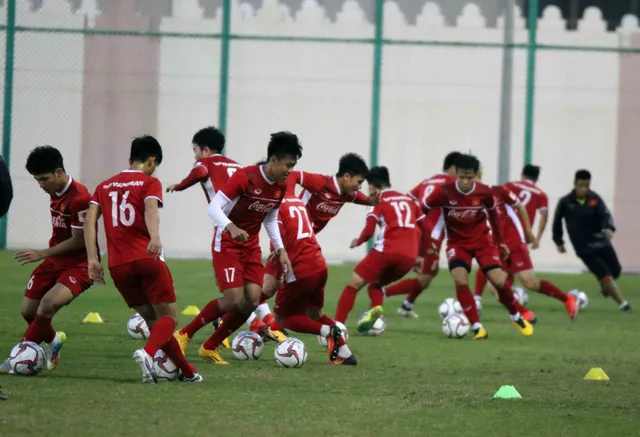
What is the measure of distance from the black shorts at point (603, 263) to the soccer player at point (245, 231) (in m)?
8.56

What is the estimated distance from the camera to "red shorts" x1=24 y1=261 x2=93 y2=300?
9.32m

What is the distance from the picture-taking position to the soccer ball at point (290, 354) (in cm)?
993

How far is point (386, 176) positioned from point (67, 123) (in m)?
10.6

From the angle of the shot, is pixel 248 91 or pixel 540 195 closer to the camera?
pixel 540 195

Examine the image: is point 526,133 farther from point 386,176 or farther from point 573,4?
point 386,176

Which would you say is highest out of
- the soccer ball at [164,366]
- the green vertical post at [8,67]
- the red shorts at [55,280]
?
the green vertical post at [8,67]

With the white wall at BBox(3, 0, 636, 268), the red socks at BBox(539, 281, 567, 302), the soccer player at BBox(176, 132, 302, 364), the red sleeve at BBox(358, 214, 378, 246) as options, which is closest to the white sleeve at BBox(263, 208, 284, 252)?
the soccer player at BBox(176, 132, 302, 364)

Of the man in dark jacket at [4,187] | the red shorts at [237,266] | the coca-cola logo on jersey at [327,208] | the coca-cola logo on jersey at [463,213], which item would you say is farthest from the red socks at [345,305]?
the man in dark jacket at [4,187]

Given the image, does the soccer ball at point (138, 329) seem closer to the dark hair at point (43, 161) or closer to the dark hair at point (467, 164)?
the dark hair at point (43, 161)

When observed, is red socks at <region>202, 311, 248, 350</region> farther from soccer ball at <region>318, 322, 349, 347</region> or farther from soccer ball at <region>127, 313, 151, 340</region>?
soccer ball at <region>127, 313, 151, 340</region>

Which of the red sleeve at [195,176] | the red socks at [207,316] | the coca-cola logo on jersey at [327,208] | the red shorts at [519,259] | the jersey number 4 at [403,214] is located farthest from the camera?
the red shorts at [519,259]

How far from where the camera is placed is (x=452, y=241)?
43.7 feet

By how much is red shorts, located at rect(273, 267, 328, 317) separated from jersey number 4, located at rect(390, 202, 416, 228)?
3.13 meters

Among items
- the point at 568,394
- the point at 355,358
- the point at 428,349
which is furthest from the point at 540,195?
the point at 568,394
